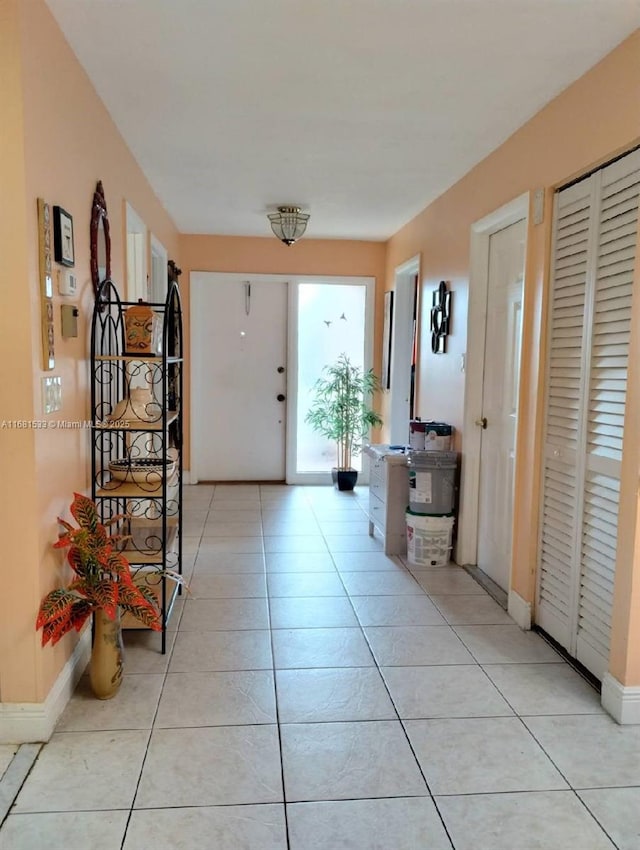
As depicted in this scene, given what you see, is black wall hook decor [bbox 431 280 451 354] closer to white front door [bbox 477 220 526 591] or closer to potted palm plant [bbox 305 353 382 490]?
white front door [bbox 477 220 526 591]

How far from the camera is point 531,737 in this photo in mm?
2066

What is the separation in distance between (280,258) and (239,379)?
1180 millimetres

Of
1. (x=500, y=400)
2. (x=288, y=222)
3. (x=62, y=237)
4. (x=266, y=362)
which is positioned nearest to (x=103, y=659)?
(x=62, y=237)

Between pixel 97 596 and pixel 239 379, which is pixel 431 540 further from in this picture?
pixel 239 379

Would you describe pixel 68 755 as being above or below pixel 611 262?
below

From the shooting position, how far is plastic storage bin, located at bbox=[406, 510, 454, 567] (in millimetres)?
3723

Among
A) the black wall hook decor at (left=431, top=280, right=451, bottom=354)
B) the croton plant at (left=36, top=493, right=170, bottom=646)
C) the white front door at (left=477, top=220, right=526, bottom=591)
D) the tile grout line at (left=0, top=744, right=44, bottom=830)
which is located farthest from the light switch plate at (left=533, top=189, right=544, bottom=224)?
the tile grout line at (left=0, top=744, right=44, bottom=830)

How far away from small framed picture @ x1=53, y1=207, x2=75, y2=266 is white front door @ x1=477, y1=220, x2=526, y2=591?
6.90 feet

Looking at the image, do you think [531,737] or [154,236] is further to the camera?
[154,236]

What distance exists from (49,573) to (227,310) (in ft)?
13.4

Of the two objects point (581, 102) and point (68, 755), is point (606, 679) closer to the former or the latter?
point (68, 755)

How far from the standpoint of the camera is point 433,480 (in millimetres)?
3697

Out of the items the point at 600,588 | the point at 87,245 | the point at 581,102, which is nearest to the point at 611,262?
the point at 581,102

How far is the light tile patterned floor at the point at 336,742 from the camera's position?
1657mm
